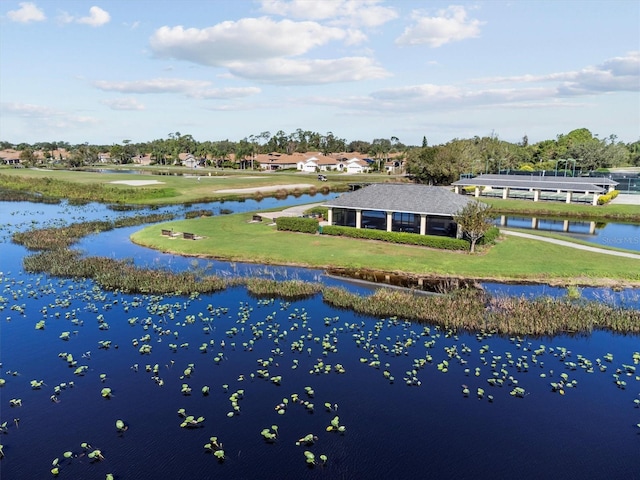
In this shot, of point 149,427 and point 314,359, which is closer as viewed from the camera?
point 149,427

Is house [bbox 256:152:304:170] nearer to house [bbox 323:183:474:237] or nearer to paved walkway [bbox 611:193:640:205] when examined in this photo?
paved walkway [bbox 611:193:640:205]

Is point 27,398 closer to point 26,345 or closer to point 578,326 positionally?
point 26,345

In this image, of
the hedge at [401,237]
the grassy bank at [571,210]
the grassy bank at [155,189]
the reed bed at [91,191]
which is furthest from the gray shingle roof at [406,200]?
the reed bed at [91,191]

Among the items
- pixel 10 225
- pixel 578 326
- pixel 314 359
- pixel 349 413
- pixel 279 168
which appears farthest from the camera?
pixel 279 168

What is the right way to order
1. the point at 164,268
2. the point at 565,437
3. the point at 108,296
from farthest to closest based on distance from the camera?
1. the point at 164,268
2. the point at 108,296
3. the point at 565,437

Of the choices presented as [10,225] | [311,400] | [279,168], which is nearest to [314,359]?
[311,400]

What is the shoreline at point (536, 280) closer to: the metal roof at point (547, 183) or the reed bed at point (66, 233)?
the reed bed at point (66, 233)
